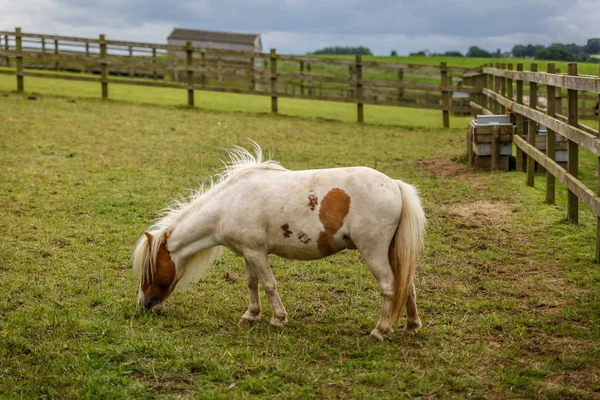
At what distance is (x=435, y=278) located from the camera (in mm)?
6238

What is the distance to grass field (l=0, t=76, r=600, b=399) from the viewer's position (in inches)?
156

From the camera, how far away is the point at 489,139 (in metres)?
11.7

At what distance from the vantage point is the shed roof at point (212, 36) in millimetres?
54469

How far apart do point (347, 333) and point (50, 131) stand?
447 inches

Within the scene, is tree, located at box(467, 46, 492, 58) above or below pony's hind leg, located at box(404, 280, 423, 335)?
above

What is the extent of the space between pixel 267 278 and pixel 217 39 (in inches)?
2041

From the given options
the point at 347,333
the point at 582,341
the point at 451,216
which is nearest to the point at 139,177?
the point at 451,216

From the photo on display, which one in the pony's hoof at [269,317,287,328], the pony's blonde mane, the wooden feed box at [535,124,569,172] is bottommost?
the pony's hoof at [269,317,287,328]

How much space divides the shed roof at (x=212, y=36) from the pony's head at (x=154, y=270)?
5066 cm

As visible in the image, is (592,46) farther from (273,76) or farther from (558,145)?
(273,76)

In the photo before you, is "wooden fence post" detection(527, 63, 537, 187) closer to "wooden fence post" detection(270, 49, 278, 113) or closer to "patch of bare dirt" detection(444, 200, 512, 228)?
"patch of bare dirt" detection(444, 200, 512, 228)

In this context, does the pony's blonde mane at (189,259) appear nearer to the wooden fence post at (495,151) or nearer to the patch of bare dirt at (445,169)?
the patch of bare dirt at (445,169)

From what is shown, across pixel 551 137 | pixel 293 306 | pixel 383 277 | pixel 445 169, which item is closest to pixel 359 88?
pixel 445 169

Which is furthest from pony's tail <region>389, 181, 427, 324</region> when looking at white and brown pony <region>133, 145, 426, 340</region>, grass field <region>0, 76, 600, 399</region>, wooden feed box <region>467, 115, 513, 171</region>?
→ wooden feed box <region>467, 115, 513, 171</region>
